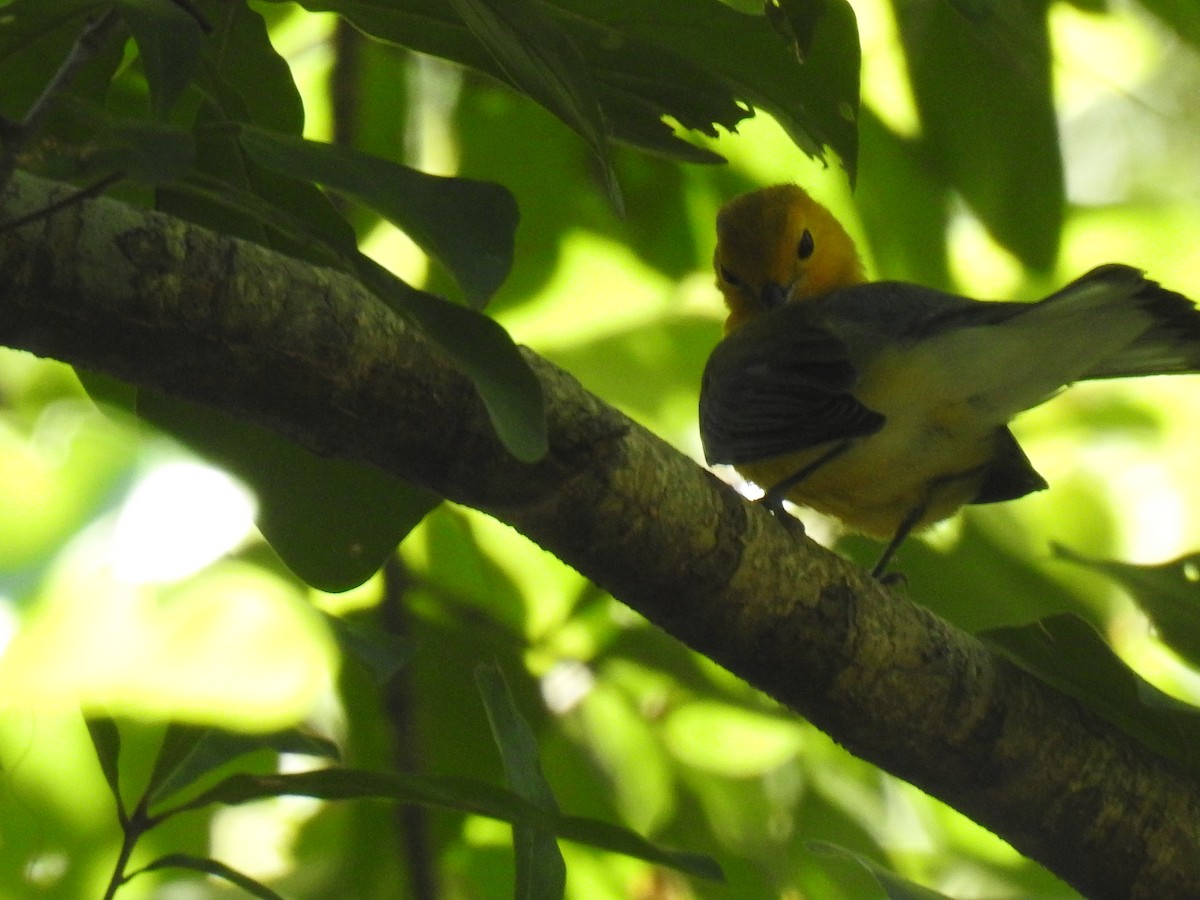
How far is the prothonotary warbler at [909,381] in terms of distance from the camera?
2.52m

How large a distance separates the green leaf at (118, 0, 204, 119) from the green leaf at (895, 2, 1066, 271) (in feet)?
5.73

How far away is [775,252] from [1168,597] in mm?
1893

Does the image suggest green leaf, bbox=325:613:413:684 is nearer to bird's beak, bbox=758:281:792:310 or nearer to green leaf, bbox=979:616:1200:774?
green leaf, bbox=979:616:1200:774

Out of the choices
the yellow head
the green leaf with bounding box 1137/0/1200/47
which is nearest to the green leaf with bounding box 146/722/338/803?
the green leaf with bounding box 1137/0/1200/47

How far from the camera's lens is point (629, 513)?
171 centimetres

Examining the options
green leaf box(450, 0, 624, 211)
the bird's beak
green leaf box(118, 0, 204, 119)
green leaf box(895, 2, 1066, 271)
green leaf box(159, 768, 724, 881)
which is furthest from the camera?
the bird's beak

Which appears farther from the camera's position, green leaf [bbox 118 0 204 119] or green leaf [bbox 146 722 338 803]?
green leaf [bbox 146 722 338 803]

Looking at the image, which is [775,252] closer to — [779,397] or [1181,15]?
[779,397]

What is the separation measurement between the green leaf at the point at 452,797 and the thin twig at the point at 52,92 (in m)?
0.84

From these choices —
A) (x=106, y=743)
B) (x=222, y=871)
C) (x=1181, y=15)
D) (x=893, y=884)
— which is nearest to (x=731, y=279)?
(x=1181, y=15)

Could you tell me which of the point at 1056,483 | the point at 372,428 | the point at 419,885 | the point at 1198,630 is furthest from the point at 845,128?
the point at 1056,483

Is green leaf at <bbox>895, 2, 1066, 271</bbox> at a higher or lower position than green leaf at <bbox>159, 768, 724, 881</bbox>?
higher

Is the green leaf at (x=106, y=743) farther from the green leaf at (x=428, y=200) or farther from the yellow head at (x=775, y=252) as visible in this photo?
the yellow head at (x=775, y=252)

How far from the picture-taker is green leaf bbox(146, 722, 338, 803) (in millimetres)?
1912
